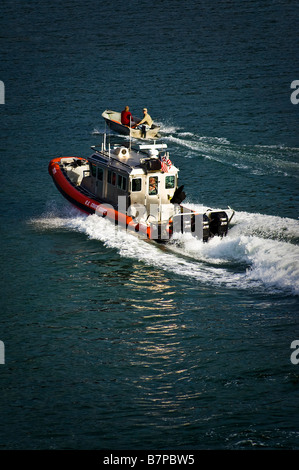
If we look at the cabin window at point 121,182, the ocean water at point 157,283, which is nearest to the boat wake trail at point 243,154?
the ocean water at point 157,283

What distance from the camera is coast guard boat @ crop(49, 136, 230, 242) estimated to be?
25000 mm

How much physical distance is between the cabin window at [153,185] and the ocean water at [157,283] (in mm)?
1762

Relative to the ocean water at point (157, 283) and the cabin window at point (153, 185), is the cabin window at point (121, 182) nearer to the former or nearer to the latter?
the cabin window at point (153, 185)

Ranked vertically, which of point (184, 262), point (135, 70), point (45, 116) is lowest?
point (184, 262)

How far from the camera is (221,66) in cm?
→ 5131

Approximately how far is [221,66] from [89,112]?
1241 centimetres

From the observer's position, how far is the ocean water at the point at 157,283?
16062mm

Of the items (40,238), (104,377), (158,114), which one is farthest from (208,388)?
(158,114)

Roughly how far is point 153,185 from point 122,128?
14.9 metres

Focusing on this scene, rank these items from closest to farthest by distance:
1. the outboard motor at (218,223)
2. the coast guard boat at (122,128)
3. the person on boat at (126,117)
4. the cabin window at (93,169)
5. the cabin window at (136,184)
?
1. the outboard motor at (218,223)
2. the cabin window at (136,184)
3. the cabin window at (93,169)
4. the coast guard boat at (122,128)
5. the person on boat at (126,117)

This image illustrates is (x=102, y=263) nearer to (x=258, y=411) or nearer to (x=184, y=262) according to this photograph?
(x=184, y=262)

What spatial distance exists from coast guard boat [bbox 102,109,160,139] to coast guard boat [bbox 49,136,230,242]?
11516mm

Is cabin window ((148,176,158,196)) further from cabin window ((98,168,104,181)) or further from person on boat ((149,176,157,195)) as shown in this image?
cabin window ((98,168,104,181))

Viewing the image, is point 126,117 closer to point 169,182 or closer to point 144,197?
point 169,182
